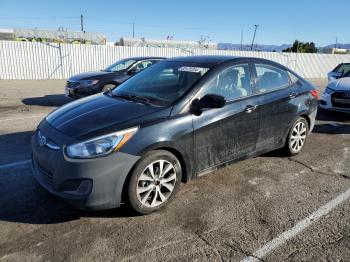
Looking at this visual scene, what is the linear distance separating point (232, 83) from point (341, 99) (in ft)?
16.9

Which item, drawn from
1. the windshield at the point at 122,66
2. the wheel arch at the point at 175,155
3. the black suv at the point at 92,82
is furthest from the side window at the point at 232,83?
the windshield at the point at 122,66

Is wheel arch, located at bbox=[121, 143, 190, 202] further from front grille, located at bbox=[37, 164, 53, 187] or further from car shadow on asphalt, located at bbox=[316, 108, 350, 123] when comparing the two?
car shadow on asphalt, located at bbox=[316, 108, 350, 123]

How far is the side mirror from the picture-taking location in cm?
375

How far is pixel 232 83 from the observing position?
4.37 meters

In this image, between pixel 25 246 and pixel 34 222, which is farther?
pixel 34 222

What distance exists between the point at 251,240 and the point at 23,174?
308 cm

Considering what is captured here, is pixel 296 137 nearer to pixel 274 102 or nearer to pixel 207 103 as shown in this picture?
pixel 274 102

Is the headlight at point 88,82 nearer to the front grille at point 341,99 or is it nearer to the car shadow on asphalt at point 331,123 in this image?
the car shadow on asphalt at point 331,123

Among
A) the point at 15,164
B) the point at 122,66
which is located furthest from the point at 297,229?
the point at 122,66

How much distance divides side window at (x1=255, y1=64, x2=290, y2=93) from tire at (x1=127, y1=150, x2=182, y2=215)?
6.17 ft

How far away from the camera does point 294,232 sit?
10.7ft

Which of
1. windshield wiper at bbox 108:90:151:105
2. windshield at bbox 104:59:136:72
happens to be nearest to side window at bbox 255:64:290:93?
windshield wiper at bbox 108:90:151:105

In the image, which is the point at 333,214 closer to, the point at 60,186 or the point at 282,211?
the point at 282,211

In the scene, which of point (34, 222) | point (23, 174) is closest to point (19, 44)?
point (23, 174)
